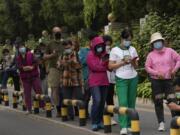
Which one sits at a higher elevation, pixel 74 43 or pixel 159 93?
pixel 74 43

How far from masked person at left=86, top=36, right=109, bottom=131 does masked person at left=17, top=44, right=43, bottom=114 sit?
12.6 feet

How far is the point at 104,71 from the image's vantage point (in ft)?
41.1

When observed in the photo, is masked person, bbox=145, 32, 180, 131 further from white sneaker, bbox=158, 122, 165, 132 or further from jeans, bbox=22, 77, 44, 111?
jeans, bbox=22, 77, 44, 111

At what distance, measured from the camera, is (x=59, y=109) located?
15.5 m

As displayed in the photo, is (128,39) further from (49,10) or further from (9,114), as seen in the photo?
(49,10)

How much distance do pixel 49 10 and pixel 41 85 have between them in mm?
16916

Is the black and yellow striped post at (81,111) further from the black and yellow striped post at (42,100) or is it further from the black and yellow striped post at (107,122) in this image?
the black and yellow striped post at (42,100)

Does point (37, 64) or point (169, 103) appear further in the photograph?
point (37, 64)

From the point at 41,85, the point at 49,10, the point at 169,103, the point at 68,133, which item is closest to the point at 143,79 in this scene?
the point at 41,85

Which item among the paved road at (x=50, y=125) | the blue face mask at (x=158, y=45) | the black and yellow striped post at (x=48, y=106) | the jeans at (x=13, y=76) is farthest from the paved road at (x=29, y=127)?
the jeans at (x=13, y=76)

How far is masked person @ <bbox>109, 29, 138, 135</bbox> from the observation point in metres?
11.8

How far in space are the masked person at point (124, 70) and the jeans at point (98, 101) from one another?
627 mm

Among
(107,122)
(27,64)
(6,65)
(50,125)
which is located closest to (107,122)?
(107,122)

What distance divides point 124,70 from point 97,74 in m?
0.83
